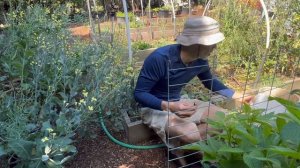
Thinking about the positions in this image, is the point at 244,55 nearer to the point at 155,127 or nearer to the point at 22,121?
the point at 155,127

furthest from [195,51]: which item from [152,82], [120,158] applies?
[120,158]

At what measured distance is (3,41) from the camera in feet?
10.2

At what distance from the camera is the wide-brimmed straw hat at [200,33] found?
7.31ft

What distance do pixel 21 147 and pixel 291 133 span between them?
4.92ft

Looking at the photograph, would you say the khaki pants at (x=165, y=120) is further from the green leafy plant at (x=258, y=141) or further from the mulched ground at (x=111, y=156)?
the green leafy plant at (x=258, y=141)

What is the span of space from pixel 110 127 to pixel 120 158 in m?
0.43

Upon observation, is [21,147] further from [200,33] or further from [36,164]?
[200,33]

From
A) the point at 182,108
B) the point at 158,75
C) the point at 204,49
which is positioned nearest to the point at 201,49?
the point at 204,49

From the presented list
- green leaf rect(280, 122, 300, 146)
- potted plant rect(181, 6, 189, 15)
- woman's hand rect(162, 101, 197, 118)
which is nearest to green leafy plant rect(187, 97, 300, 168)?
green leaf rect(280, 122, 300, 146)

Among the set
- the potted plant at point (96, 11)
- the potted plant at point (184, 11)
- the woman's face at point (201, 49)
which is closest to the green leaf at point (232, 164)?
the woman's face at point (201, 49)

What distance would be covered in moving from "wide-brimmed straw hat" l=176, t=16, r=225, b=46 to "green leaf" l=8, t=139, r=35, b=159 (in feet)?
4.03

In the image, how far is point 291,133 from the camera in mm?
794

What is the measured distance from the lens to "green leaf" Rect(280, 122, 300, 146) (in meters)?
0.78

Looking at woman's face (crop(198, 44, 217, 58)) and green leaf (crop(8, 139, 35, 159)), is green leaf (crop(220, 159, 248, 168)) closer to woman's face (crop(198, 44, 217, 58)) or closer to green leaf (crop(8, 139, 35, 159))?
green leaf (crop(8, 139, 35, 159))
